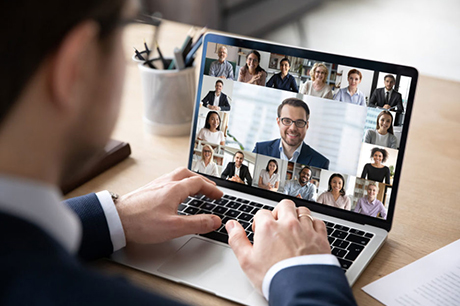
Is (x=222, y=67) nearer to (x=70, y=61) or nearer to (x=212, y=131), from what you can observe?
(x=212, y=131)

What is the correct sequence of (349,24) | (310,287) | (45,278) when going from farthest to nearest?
(349,24) < (310,287) < (45,278)

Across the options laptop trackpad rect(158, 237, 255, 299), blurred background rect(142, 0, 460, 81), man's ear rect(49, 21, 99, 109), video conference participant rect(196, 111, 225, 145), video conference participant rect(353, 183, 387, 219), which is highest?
blurred background rect(142, 0, 460, 81)

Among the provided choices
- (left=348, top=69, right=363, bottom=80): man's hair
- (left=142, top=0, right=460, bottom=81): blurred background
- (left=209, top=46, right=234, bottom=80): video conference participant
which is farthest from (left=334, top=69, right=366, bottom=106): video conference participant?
(left=142, top=0, right=460, bottom=81): blurred background

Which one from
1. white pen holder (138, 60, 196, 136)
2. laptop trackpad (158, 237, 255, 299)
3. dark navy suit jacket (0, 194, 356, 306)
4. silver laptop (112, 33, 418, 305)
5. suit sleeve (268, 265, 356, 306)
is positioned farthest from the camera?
white pen holder (138, 60, 196, 136)

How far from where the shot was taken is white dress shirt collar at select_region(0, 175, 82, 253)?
45 cm

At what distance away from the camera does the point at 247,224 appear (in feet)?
2.93

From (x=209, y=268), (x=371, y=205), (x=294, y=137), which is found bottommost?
(x=209, y=268)

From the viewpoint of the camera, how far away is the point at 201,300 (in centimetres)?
73

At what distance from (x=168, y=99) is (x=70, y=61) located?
0.79 metres

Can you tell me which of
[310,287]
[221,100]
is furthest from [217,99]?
[310,287]

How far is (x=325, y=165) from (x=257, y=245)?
9.8 inches

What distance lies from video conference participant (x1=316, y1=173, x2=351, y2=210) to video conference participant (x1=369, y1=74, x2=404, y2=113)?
6.0 inches

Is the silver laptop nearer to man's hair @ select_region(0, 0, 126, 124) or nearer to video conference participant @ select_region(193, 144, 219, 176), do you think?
video conference participant @ select_region(193, 144, 219, 176)

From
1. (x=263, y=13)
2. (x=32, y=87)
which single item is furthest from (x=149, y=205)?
(x=263, y=13)
